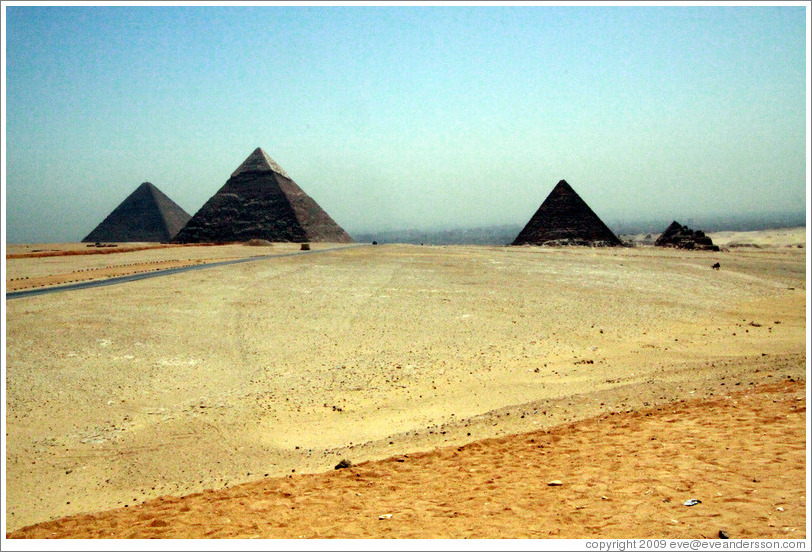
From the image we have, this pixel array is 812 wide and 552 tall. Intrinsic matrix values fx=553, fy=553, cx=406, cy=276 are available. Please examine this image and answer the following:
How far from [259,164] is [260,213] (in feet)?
38.9

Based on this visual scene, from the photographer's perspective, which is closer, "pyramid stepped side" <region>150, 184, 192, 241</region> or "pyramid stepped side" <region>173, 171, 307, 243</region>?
"pyramid stepped side" <region>173, 171, 307, 243</region>

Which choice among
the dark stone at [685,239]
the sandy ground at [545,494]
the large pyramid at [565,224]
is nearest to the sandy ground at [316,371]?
the sandy ground at [545,494]

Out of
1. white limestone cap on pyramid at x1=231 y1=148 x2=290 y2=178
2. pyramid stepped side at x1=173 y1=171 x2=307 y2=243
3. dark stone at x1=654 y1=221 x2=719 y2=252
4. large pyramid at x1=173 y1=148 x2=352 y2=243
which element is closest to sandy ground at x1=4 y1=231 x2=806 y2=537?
dark stone at x1=654 y1=221 x2=719 y2=252

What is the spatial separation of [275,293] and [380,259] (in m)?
14.2

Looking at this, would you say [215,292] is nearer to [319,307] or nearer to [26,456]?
[319,307]

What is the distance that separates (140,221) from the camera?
9306 cm

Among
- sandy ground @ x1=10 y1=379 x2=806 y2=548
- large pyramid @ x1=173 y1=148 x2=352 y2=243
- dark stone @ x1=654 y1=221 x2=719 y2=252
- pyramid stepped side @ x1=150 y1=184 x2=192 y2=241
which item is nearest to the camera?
sandy ground @ x1=10 y1=379 x2=806 y2=548

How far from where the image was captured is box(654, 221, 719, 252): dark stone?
53688mm

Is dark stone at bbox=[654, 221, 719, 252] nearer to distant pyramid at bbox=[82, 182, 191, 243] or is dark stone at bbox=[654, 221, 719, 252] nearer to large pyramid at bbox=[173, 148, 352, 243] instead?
large pyramid at bbox=[173, 148, 352, 243]

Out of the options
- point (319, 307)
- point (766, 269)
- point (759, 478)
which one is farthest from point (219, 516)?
point (766, 269)

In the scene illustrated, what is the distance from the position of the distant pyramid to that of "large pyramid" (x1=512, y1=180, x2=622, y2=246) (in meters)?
60.5

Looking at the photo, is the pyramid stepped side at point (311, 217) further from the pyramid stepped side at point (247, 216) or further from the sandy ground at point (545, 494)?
the sandy ground at point (545, 494)

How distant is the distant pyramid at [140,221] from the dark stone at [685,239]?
244 feet

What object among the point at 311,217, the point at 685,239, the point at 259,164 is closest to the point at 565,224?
the point at 685,239
